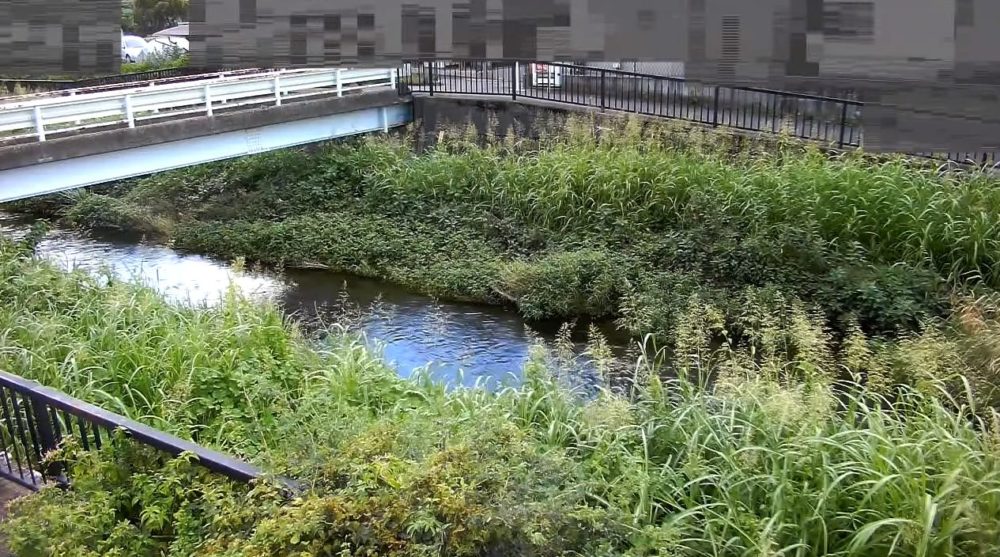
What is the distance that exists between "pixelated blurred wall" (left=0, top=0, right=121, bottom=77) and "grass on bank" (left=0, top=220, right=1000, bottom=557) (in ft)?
7.86

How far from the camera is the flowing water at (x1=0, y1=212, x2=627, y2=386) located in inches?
380

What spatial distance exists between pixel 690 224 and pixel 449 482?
372 inches

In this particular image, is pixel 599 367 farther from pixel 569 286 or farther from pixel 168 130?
pixel 168 130

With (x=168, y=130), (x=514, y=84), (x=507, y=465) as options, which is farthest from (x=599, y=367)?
(x=514, y=84)

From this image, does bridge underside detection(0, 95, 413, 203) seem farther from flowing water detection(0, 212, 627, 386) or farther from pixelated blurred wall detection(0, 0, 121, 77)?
pixelated blurred wall detection(0, 0, 121, 77)

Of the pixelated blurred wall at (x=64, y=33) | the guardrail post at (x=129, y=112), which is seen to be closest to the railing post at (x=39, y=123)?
the guardrail post at (x=129, y=112)

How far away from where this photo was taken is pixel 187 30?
38.4 inches

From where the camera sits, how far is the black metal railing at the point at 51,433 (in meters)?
4.07

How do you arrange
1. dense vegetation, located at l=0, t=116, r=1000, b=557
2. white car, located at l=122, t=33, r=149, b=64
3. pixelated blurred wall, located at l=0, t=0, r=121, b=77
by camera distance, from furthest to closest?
dense vegetation, located at l=0, t=116, r=1000, b=557
white car, located at l=122, t=33, r=149, b=64
pixelated blurred wall, located at l=0, t=0, r=121, b=77

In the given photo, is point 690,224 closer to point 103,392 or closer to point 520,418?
point 520,418

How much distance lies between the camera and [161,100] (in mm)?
12773

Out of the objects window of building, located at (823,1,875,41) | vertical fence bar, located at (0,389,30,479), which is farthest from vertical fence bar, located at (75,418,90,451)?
window of building, located at (823,1,875,41)

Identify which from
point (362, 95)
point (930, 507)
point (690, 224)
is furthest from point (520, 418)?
point (362, 95)

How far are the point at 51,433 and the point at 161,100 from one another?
9450mm
